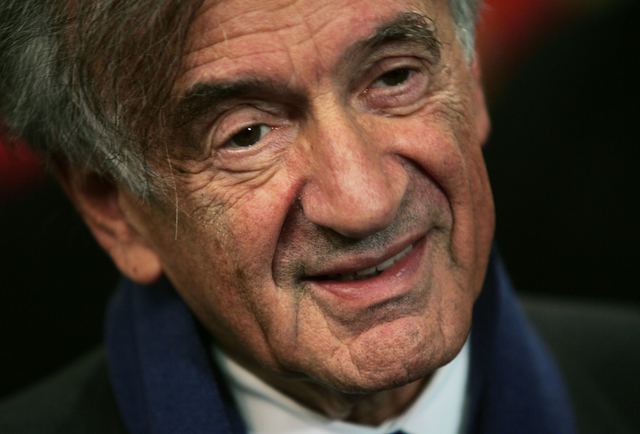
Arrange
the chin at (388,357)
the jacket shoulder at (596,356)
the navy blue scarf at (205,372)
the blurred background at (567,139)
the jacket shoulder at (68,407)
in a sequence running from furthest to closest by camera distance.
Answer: the blurred background at (567,139) → the jacket shoulder at (596,356) → the jacket shoulder at (68,407) → the navy blue scarf at (205,372) → the chin at (388,357)

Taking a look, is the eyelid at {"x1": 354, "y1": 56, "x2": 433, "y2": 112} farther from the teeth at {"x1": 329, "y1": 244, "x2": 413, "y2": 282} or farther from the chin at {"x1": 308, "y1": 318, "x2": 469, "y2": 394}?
the chin at {"x1": 308, "y1": 318, "x2": 469, "y2": 394}

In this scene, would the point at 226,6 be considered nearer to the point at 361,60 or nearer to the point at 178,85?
the point at 178,85

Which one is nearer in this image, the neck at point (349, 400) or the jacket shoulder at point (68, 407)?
the neck at point (349, 400)

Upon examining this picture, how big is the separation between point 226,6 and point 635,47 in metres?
2.52

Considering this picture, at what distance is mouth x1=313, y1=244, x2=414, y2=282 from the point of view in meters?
1.48

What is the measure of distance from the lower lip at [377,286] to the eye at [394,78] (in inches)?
15.5

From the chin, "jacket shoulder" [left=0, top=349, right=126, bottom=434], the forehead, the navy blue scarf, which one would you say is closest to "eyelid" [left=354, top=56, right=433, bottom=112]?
the forehead

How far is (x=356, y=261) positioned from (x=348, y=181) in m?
0.20

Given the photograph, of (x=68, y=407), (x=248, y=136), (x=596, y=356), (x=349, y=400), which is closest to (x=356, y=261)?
(x=248, y=136)

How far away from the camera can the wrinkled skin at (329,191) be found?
1.32 m

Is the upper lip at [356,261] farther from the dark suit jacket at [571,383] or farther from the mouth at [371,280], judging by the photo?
the dark suit jacket at [571,383]

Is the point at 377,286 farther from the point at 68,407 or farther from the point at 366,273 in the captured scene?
the point at 68,407

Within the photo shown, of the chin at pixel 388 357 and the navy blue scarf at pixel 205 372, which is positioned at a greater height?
the chin at pixel 388 357

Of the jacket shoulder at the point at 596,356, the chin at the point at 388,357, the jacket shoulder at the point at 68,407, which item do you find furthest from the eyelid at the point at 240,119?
the jacket shoulder at the point at 596,356
